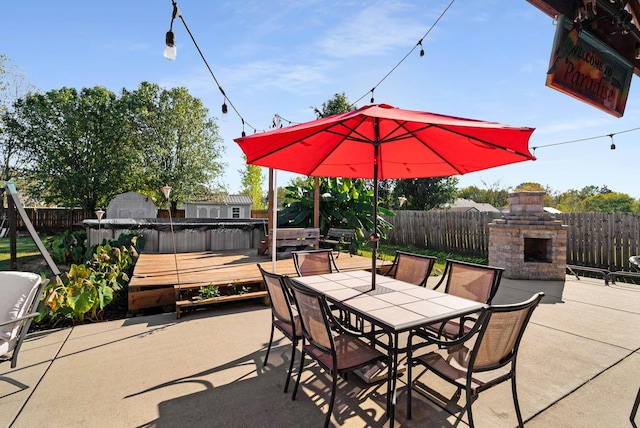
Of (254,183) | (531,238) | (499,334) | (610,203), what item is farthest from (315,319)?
(610,203)

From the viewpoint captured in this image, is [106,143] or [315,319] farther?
[106,143]

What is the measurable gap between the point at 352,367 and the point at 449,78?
6.25 m

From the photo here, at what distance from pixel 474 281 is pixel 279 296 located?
1.89 metres

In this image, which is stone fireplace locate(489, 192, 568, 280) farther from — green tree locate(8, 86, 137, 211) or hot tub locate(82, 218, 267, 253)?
green tree locate(8, 86, 137, 211)

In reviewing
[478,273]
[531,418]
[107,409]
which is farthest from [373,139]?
[107,409]

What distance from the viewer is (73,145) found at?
16.5 metres

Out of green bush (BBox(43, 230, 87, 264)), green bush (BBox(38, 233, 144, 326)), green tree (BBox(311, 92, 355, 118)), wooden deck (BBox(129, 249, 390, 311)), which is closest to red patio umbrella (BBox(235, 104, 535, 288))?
wooden deck (BBox(129, 249, 390, 311))

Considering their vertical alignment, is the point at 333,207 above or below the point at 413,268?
above

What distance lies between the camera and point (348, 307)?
2.29 m

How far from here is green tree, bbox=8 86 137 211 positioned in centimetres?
1622

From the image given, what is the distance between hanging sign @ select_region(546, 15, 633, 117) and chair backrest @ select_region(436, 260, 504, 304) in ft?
5.59

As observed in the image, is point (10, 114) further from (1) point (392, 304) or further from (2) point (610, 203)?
(2) point (610, 203)

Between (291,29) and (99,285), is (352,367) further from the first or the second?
(291,29)

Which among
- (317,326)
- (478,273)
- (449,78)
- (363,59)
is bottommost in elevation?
(317,326)
